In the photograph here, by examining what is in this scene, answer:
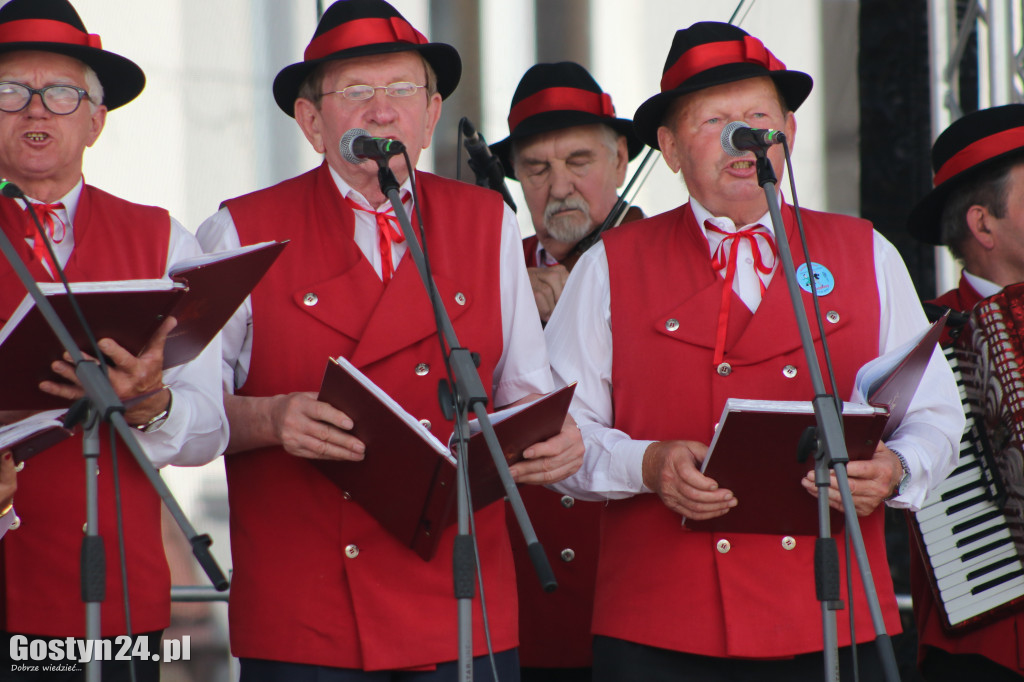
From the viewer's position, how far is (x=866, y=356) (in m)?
2.87

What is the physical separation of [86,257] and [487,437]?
127 cm

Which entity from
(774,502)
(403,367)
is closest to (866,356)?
(774,502)

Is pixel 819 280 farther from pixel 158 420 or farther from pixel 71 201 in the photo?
pixel 71 201

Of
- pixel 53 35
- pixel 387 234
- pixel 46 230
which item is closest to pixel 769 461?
pixel 387 234

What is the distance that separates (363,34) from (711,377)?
1177 mm

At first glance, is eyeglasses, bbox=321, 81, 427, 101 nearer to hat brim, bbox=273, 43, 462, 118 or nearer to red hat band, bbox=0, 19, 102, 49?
hat brim, bbox=273, 43, 462, 118

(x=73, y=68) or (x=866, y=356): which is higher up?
(x=73, y=68)

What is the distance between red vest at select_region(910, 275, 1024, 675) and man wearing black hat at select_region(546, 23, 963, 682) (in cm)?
65

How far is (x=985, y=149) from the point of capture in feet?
12.3

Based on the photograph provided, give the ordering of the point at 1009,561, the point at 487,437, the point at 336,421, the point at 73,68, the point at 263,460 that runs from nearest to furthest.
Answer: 1. the point at 487,437
2. the point at 336,421
3. the point at 263,460
4. the point at 73,68
5. the point at 1009,561

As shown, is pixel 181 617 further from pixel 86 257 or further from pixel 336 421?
pixel 336 421

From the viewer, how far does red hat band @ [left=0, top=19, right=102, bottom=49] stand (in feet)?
9.50

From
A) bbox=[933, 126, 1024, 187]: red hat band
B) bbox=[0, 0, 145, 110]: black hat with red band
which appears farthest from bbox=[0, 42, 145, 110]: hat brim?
bbox=[933, 126, 1024, 187]: red hat band

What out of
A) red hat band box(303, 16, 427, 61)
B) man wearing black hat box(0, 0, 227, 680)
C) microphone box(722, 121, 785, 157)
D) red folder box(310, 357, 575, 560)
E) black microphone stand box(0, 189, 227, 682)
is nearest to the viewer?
black microphone stand box(0, 189, 227, 682)
